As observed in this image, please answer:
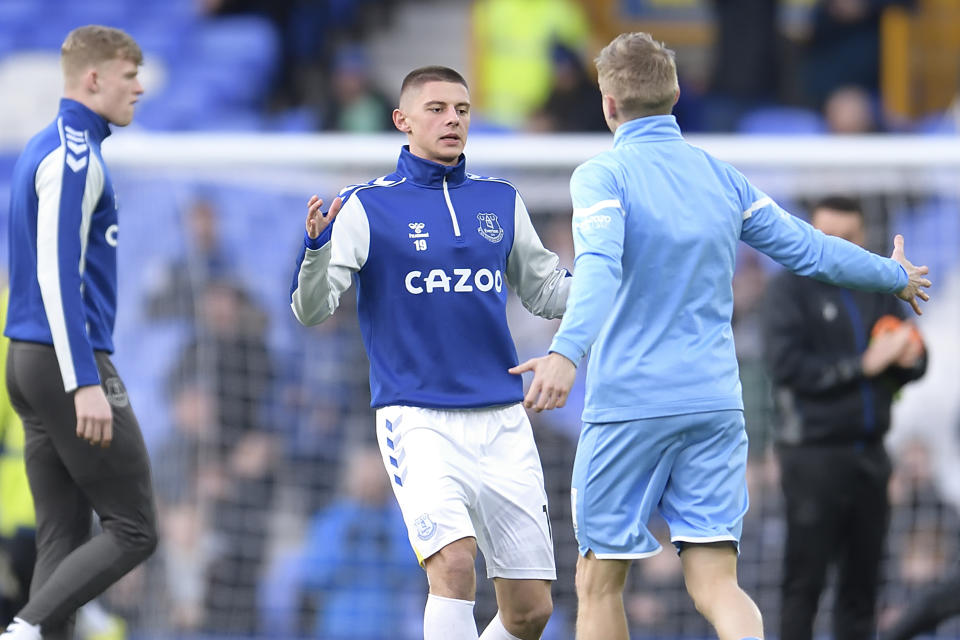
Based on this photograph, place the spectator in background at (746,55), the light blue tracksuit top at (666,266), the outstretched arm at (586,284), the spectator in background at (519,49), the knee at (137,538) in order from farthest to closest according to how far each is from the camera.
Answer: the spectator in background at (519,49)
the spectator in background at (746,55)
the knee at (137,538)
the light blue tracksuit top at (666,266)
the outstretched arm at (586,284)

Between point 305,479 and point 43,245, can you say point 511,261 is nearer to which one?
point 43,245

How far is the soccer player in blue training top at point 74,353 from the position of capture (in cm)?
478

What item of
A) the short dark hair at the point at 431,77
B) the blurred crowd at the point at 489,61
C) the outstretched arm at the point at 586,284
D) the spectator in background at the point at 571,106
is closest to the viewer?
the outstretched arm at the point at 586,284

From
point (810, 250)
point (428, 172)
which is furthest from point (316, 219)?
point (810, 250)

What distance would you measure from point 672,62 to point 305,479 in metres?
4.60

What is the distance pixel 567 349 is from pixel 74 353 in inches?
63.1

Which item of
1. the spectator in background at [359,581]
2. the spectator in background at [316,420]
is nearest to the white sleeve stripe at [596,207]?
the spectator in background at [359,581]

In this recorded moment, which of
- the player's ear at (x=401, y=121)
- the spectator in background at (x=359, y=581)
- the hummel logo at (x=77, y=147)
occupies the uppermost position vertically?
the player's ear at (x=401, y=121)

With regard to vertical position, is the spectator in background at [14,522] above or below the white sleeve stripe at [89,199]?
below

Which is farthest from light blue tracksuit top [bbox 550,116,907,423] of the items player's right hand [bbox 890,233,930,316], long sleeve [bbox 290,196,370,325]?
long sleeve [bbox 290,196,370,325]

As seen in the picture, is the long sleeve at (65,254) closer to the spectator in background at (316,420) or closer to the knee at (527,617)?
the knee at (527,617)

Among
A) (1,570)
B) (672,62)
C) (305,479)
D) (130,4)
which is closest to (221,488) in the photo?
(305,479)

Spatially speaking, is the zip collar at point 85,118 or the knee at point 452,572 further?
the zip collar at point 85,118

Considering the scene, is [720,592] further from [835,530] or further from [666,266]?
[835,530]
